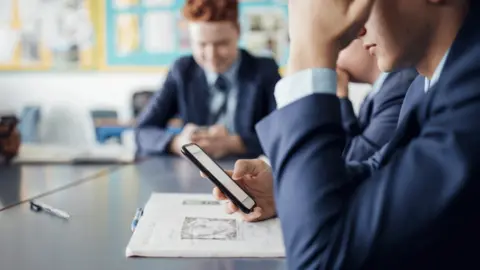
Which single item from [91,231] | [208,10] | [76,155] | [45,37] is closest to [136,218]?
[91,231]

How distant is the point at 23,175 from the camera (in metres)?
1.31

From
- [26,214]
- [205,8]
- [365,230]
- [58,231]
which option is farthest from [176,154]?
[365,230]

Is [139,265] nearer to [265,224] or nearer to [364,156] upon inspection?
[265,224]

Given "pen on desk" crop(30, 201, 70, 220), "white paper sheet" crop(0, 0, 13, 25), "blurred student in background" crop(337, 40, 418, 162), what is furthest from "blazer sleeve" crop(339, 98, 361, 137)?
"white paper sheet" crop(0, 0, 13, 25)

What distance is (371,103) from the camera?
1056 mm

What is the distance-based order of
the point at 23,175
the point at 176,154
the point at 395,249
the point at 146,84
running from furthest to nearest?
1. the point at 146,84
2. the point at 176,154
3. the point at 23,175
4. the point at 395,249

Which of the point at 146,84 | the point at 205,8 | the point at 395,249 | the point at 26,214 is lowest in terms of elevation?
the point at 146,84

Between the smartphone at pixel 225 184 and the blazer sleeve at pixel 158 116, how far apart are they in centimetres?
99

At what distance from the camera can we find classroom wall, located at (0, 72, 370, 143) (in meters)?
3.62

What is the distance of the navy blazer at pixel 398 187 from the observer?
0.45 m

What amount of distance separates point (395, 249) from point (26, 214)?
64cm

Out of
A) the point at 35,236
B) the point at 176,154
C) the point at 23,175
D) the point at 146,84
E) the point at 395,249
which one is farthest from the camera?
the point at 146,84

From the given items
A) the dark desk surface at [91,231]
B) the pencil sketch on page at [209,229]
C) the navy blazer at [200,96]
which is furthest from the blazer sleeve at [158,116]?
the pencil sketch on page at [209,229]

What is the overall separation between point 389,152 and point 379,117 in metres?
0.42
